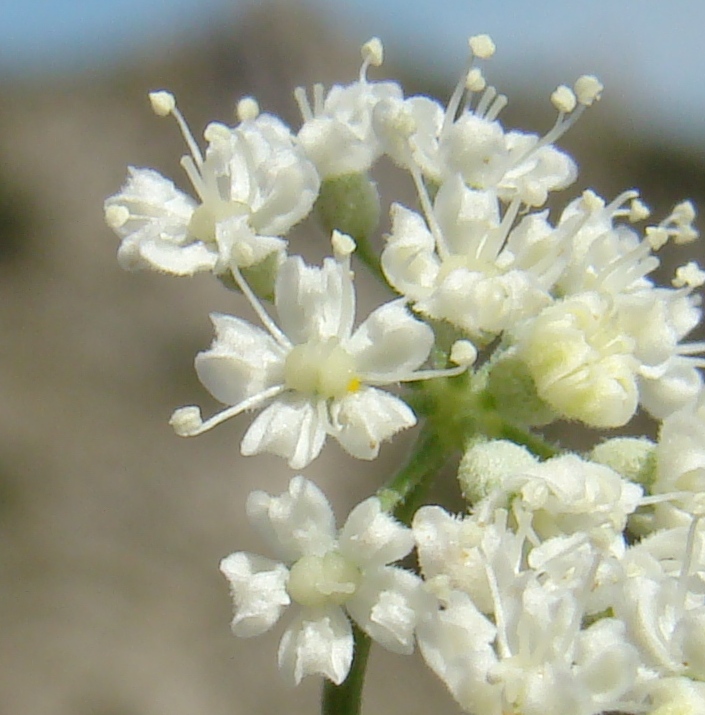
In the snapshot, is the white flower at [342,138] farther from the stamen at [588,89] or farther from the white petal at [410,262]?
the stamen at [588,89]

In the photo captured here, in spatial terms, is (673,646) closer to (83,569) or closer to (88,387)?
(83,569)

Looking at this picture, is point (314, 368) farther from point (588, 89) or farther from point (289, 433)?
point (588, 89)

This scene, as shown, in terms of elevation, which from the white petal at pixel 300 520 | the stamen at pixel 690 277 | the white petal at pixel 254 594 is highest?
the stamen at pixel 690 277

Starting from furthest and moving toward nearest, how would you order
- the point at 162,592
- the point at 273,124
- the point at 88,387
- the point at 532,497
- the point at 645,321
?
the point at 88,387, the point at 162,592, the point at 273,124, the point at 645,321, the point at 532,497

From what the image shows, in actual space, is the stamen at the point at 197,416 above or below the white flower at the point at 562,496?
below

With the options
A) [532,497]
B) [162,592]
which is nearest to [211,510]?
[162,592]

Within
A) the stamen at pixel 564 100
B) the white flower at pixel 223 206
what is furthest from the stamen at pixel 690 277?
the white flower at pixel 223 206

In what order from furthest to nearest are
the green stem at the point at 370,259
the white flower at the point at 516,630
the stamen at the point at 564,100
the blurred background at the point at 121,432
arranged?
the blurred background at the point at 121,432
the stamen at the point at 564,100
the green stem at the point at 370,259
the white flower at the point at 516,630
